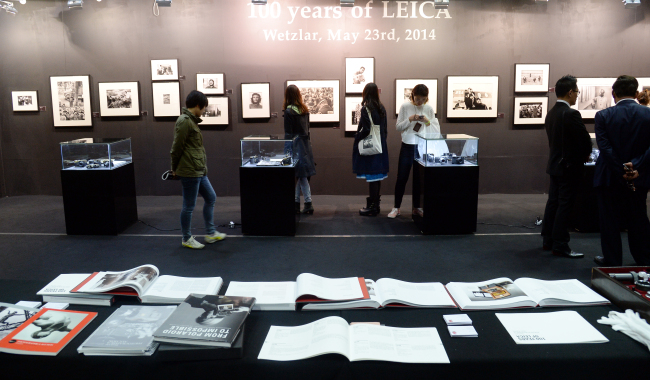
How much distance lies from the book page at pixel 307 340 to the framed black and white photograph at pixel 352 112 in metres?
6.23

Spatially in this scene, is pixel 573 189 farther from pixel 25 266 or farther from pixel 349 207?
pixel 25 266

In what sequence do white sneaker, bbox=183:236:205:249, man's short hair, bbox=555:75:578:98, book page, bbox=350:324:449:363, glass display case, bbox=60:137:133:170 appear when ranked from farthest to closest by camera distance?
glass display case, bbox=60:137:133:170, white sneaker, bbox=183:236:205:249, man's short hair, bbox=555:75:578:98, book page, bbox=350:324:449:363

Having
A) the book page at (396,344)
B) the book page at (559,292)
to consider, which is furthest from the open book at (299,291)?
the book page at (559,292)

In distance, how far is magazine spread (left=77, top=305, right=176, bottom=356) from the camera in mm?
1811

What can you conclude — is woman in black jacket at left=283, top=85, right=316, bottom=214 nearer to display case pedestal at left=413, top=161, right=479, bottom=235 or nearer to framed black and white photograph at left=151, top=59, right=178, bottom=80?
display case pedestal at left=413, top=161, right=479, bottom=235

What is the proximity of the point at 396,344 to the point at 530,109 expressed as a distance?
726 centimetres

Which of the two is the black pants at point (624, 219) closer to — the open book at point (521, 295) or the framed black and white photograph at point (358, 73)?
the open book at point (521, 295)

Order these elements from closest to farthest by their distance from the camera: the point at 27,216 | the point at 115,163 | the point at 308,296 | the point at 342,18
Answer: the point at 308,296, the point at 115,163, the point at 27,216, the point at 342,18

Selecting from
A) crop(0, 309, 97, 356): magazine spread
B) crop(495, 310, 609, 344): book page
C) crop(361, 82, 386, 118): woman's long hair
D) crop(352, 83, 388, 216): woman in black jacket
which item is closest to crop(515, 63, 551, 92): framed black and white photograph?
crop(352, 83, 388, 216): woman in black jacket

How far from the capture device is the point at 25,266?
4816mm

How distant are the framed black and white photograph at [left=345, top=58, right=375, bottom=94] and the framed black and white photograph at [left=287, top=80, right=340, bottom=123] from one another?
8.3 inches

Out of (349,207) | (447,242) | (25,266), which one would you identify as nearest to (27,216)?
(25,266)

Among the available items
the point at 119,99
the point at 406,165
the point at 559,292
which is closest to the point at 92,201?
the point at 119,99

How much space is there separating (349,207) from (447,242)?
2.16 m
